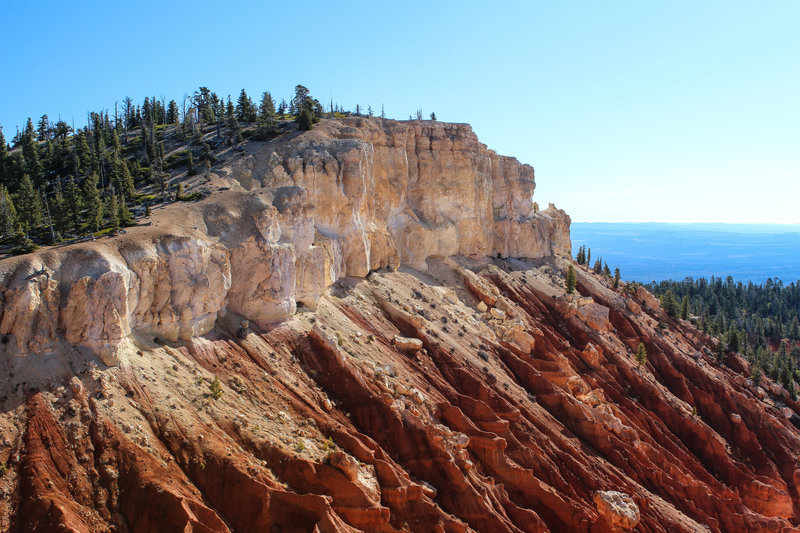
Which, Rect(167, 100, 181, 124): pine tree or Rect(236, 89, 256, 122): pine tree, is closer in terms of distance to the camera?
Rect(236, 89, 256, 122): pine tree

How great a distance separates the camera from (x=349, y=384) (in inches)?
1382

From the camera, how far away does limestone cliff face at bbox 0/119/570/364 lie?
26922mm

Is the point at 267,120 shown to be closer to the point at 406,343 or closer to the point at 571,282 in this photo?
the point at 406,343

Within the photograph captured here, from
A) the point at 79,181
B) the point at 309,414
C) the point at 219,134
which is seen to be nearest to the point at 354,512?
the point at 309,414

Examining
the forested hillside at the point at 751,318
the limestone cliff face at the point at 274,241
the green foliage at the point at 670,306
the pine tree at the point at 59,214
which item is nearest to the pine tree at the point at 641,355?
the forested hillside at the point at 751,318

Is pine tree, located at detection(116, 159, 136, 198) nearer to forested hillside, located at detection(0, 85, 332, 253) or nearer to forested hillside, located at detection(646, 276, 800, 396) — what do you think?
forested hillside, located at detection(0, 85, 332, 253)

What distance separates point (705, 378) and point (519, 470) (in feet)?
123

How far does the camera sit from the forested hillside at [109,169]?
116 ft

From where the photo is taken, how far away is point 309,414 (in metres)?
31.3

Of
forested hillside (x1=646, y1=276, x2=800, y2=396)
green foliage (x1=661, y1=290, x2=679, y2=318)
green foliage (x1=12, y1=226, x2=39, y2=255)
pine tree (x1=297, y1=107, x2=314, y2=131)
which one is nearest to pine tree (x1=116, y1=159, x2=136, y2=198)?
green foliage (x1=12, y1=226, x2=39, y2=255)

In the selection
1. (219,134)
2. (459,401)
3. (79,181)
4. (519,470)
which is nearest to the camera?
(519,470)

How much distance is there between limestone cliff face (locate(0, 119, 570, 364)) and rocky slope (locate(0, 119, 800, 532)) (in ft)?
0.48

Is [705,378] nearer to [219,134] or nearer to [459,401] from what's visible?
[459,401]

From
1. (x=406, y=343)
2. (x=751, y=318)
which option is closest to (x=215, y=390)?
(x=406, y=343)
